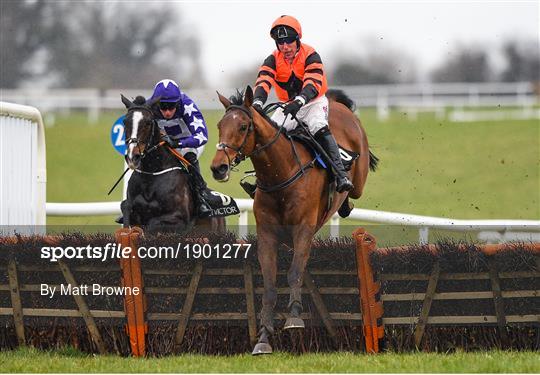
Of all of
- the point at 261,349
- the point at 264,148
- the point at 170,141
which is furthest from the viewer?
the point at 170,141

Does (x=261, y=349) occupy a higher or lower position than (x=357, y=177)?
lower

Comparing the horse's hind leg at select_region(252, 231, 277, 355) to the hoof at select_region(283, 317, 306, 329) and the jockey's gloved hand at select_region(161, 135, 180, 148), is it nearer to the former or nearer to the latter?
the hoof at select_region(283, 317, 306, 329)

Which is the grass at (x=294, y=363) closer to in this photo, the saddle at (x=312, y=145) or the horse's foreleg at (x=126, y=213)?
the saddle at (x=312, y=145)

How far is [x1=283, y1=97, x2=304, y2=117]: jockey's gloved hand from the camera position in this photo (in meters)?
7.46

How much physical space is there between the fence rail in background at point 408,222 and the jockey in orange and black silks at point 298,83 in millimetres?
2217

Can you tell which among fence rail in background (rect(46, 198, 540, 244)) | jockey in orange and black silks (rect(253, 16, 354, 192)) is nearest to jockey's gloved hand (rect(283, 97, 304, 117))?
jockey in orange and black silks (rect(253, 16, 354, 192))

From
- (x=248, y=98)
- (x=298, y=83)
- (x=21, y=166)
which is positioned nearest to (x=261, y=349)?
(x=248, y=98)

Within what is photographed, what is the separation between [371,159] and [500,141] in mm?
19270

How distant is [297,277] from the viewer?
275 inches

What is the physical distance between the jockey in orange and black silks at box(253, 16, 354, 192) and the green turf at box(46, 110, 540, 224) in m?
12.7

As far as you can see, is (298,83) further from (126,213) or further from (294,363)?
(294,363)

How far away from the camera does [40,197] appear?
9586 millimetres

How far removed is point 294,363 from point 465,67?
3039 cm

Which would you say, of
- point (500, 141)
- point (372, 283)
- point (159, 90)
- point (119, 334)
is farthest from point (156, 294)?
point (500, 141)
